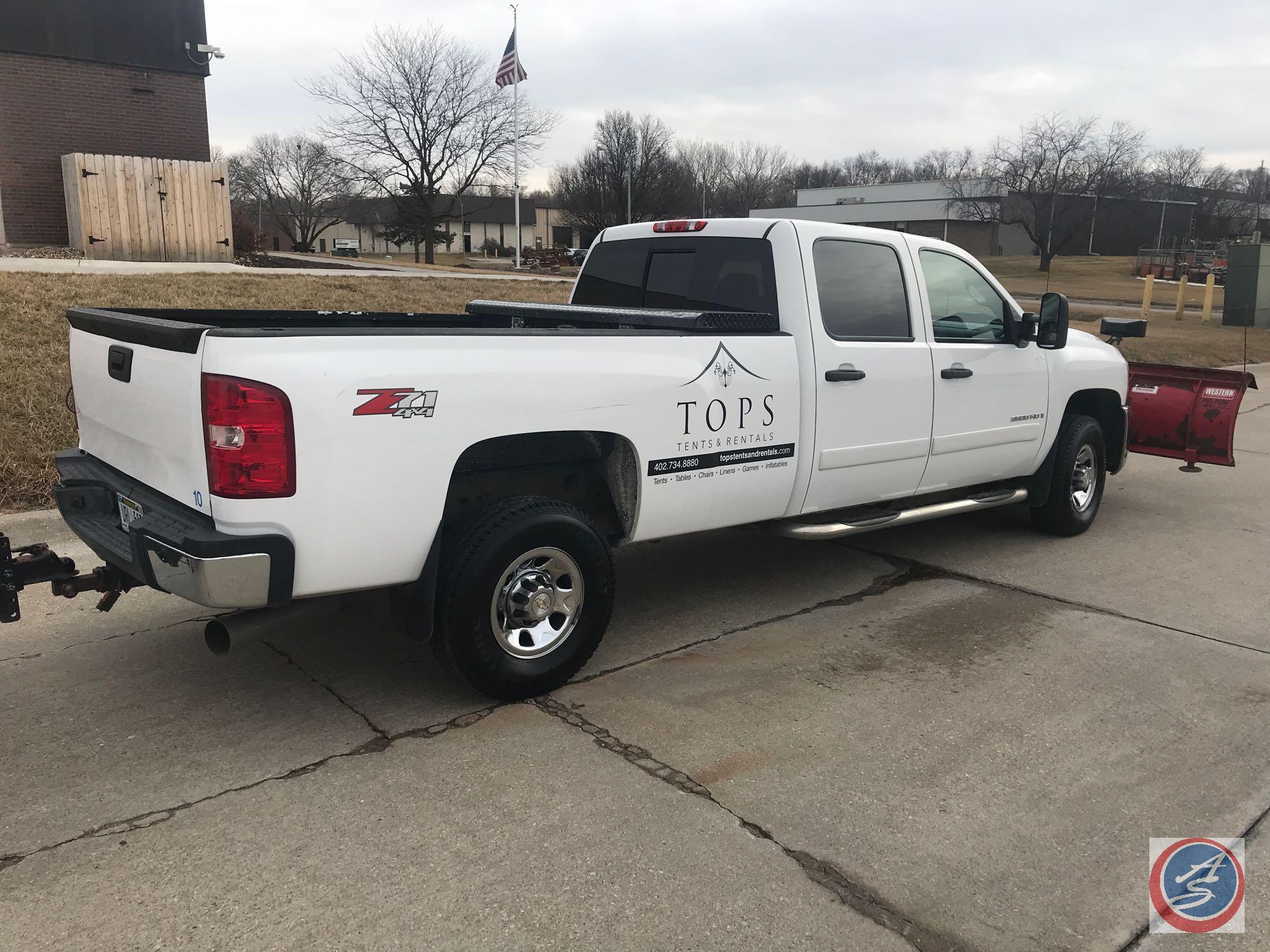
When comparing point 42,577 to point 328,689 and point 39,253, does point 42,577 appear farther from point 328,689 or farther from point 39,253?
point 39,253

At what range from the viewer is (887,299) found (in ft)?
18.0

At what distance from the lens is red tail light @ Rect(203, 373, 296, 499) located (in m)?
3.29

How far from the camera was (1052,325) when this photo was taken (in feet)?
20.2

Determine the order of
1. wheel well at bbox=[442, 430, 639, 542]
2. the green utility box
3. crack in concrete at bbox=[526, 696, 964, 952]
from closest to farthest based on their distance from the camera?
crack in concrete at bbox=[526, 696, 964, 952]
wheel well at bbox=[442, 430, 639, 542]
the green utility box

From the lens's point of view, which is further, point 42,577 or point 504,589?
point 504,589

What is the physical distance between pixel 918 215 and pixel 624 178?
23.3 m

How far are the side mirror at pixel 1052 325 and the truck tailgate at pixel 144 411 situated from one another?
4.79m

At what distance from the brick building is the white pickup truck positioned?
744 inches

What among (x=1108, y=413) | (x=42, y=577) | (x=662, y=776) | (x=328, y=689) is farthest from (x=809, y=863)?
(x=1108, y=413)

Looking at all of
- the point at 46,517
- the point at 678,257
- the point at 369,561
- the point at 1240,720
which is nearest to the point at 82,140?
the point at 46,517

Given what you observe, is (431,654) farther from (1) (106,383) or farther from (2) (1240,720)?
(2) (1240,720)

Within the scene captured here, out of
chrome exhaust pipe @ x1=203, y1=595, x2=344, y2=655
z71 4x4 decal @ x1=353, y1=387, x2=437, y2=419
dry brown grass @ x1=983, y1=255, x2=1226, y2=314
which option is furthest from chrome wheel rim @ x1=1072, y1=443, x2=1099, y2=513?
dry brown grass @ x1=983, y1=255, x2=1226, y2=314

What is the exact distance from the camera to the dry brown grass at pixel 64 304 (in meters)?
7.56

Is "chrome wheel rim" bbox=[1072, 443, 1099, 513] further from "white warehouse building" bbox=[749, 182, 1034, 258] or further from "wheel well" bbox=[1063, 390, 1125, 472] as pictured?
"white warehouse building" bbox=[749, 182, 1034, 258]
